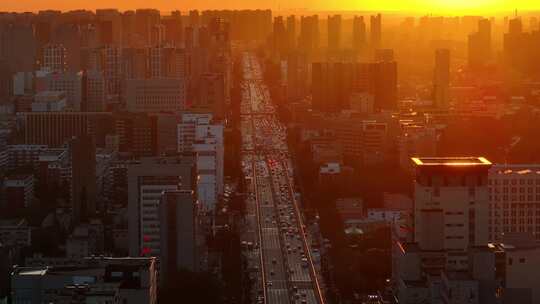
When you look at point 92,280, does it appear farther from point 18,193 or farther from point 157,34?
point 157,34

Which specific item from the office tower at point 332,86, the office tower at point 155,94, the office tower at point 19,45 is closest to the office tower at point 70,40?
the office tower at point 19,45

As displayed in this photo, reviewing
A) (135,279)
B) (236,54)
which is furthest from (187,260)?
(236,54)

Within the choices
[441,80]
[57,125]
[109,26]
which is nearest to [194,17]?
[109,26]

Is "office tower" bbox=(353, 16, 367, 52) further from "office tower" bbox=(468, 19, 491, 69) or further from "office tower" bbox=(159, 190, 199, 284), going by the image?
"office tower" bbox=(159, 190, 199, 284)

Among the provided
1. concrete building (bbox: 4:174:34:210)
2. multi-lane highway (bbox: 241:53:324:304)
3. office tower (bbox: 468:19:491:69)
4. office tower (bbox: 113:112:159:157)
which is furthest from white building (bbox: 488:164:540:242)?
office tower (bbox: 468:19:491:69)

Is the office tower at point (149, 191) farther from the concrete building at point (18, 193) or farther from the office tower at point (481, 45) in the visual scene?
the office tower at point (481, 45)

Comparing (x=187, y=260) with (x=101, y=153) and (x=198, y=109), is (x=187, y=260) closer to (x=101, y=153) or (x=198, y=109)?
(x=101, y=153)
